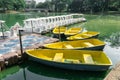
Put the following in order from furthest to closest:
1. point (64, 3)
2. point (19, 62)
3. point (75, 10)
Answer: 1. point (64, 3)
2. point (75, 10)
3. point (19, 62)

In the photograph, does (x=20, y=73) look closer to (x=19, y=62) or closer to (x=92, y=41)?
(x=19, y=62)

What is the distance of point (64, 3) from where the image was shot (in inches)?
3580

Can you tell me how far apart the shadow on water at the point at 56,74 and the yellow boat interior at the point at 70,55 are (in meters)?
0.70

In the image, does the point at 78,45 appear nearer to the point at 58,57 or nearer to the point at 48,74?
the point at 58,57

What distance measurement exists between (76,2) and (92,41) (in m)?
67.2

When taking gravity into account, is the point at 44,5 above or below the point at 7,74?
above

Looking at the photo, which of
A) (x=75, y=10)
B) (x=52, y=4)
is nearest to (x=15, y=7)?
(x=52, y=4)

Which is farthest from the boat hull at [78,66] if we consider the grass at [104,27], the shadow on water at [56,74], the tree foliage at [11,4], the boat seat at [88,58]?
the tree foliage at [11,4]

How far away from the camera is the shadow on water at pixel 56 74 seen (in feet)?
36.6

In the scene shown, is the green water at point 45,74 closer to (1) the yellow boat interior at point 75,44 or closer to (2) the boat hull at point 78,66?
(2) the boat hull at point 78,66

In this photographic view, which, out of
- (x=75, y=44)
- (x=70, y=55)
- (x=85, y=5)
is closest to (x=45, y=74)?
(x=70, y=55)

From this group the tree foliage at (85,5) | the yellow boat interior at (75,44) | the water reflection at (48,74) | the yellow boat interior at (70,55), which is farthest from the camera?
the tree foliage at (85,5)

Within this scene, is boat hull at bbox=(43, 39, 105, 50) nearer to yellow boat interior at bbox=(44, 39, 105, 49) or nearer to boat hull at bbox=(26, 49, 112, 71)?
yellow boat interior at bbox=(44, 39, 105, 49)

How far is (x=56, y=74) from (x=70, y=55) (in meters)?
2.02
